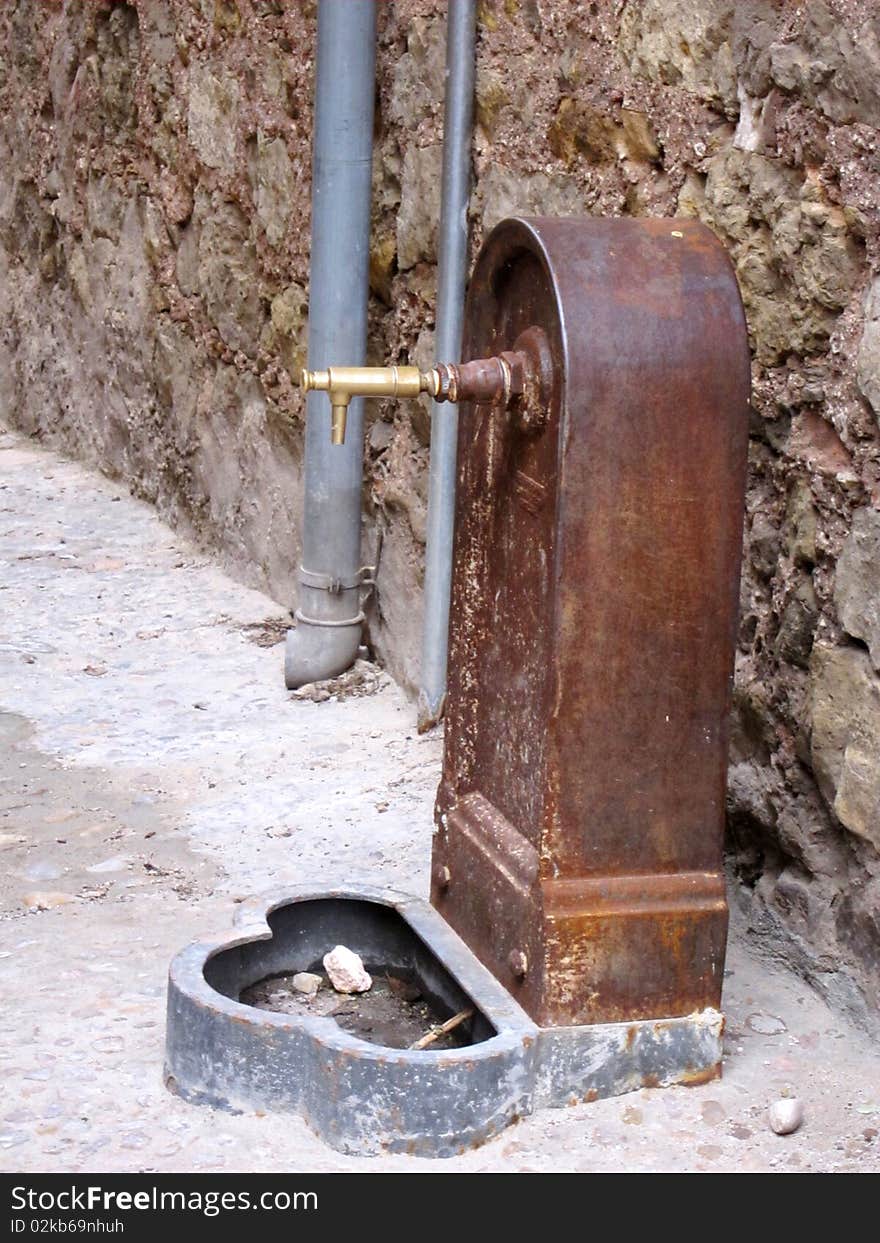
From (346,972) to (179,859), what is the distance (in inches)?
28.0

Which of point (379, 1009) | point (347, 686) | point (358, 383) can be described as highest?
point (358, 383)

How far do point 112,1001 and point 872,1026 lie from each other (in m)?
1.12

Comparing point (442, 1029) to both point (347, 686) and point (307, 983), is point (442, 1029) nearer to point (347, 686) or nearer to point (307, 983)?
point (307, 983)

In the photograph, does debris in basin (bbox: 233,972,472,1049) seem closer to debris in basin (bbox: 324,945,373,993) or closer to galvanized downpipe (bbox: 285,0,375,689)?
debris in basin (bbox: 324,945,373,993)

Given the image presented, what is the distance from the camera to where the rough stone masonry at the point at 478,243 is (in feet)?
8.02

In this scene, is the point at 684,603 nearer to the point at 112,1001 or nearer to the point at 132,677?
the point at 112,1001

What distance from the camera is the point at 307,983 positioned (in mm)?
2604

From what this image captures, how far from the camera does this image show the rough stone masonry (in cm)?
244

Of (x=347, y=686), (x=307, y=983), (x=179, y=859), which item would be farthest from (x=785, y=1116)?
(x=347, y=686)

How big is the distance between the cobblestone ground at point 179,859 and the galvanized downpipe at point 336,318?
16 cm

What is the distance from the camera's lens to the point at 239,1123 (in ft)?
7.62

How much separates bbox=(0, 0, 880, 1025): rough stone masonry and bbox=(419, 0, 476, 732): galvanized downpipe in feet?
0.13

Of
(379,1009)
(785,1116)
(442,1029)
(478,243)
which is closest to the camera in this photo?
(785,1116)

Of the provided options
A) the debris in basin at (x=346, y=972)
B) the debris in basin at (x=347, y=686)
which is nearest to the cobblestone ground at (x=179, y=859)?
the debris in basin at (x=347, y=686)
